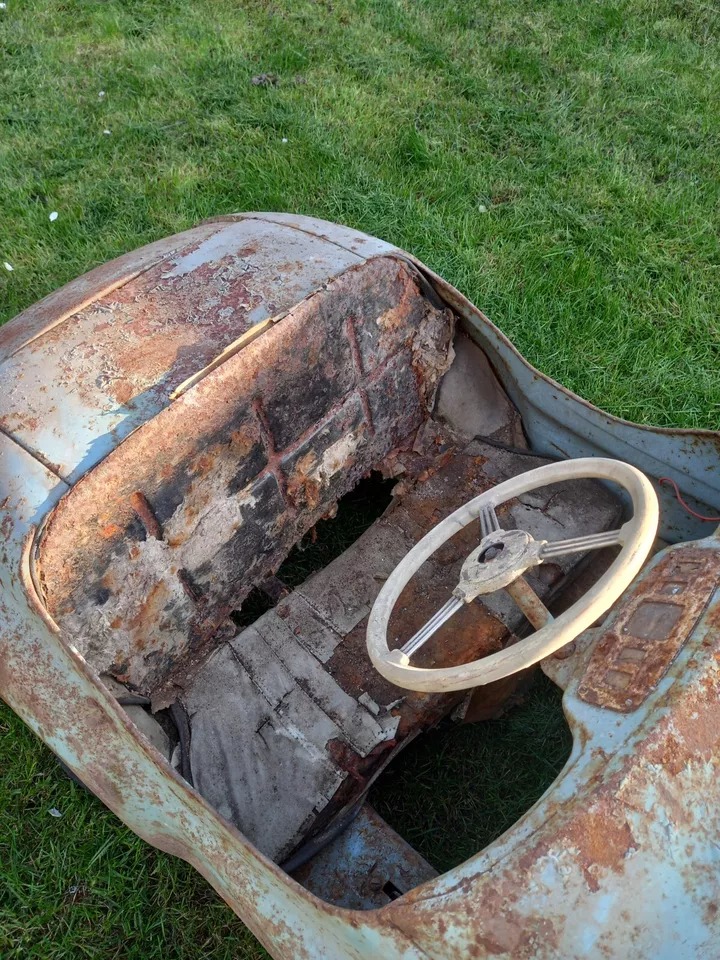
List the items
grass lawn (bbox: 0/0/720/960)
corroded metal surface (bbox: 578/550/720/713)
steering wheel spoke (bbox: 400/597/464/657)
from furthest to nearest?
grass lawn (bbox: 0/0/720/960)
steering wheel spoke (bbox: 400/597/464/657)
corroded metal surface (bbox: 578/550/720/713)

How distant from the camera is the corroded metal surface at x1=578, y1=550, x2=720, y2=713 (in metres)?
1.64

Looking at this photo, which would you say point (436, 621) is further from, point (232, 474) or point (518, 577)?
point (232, 474)

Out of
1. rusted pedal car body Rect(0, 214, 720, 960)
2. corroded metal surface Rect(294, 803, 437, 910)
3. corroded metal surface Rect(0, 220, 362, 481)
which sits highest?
corroded metal surface Rect(0, 220, 362, 481)

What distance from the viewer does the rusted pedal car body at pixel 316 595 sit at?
1.49 metres

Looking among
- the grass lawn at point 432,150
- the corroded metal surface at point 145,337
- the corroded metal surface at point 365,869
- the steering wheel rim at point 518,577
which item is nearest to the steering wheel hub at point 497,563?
the steering wheel rim at point 518,577

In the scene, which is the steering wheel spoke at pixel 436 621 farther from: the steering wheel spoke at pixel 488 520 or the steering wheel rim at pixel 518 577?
the steering wheel spoke at pixel 488 520

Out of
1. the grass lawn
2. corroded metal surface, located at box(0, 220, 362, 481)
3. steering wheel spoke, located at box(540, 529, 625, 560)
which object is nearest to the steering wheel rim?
steering wheel spoke, located at box(540, 529, 625, 560)

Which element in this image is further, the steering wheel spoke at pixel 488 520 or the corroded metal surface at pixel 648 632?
the steering wheel spoke at pixel 488 520

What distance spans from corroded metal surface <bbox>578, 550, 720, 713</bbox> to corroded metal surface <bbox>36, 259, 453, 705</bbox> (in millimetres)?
1052

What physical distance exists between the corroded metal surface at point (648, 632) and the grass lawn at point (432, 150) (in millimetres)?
887

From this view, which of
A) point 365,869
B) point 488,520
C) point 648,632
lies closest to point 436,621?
point 488,520

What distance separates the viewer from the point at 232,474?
87.5 inches

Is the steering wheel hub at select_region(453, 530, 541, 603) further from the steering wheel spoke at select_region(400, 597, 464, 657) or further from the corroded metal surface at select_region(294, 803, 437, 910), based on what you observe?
the corroded metal surface at select_region(294, 803, 437, 910)

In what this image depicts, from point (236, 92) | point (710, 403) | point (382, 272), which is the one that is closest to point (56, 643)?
point (382, 272)
